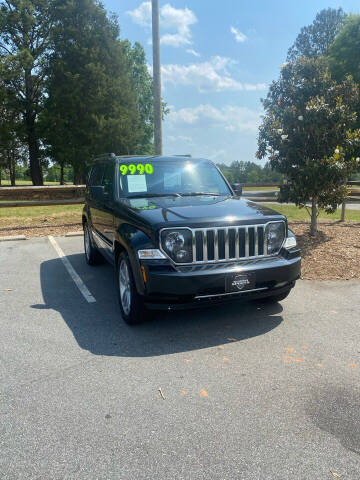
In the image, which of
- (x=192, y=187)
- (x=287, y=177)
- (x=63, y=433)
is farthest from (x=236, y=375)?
(x=287, y=177)

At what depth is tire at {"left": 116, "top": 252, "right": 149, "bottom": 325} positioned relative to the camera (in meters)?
4.36

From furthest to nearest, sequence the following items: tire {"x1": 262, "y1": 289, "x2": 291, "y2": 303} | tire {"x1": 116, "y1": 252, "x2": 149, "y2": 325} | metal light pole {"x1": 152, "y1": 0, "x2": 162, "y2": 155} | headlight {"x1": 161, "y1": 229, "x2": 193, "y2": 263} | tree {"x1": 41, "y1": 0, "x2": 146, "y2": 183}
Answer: tree {"x1": 41, "y1": 0, "x2": 146, "y2": 183}, metal light pole {"x1": 152, "y1": 0, "x2": 162, "y2": 155}, tire {"x1": 262, "y1": 289, "x2": 291, "y2": 303}, tire {"x1": 116, "y1": 252, "x2": 149, "y2": 325}, headlight {"x1": 161, "y1": 229, "x2": 193, "y2": 263}

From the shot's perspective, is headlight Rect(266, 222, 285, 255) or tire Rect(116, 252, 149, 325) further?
headlight Rect(266, 222, 285, 255)

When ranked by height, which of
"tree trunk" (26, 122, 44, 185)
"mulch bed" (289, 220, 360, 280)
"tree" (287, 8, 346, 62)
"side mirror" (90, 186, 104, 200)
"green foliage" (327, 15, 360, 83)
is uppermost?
"tree" (287, 8, 346, 62)

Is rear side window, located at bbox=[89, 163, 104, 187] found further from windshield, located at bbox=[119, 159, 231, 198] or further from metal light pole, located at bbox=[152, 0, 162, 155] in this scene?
metal light pole, located at bbox=[152, 0, 162, 155]

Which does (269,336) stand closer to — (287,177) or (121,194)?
(121,194)

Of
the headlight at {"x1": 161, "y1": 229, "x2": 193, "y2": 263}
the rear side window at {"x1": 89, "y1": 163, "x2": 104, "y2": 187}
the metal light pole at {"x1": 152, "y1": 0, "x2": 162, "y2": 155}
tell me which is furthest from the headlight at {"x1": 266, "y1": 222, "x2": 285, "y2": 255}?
the metal light pole at {"x1": 152, "y1": 0, "x2": 162, "y2": 155}

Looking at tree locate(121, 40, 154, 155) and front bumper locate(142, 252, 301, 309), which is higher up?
tree locate(121, 40, 154, 155)

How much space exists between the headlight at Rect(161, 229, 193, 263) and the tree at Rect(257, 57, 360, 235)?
5.17 metres

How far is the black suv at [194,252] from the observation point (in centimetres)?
404

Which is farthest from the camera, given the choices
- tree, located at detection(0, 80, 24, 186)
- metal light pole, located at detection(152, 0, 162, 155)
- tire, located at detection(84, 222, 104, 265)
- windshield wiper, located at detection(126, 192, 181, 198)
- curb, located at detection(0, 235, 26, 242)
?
tree, located at detection(0, 80, 24, 186)

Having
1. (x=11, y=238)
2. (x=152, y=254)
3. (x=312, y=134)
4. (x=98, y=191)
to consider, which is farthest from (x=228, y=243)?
(x=11, y=238)

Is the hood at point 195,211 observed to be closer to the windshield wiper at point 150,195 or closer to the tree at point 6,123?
the windshield wiper at point 150,195

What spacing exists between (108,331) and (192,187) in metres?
2.34
